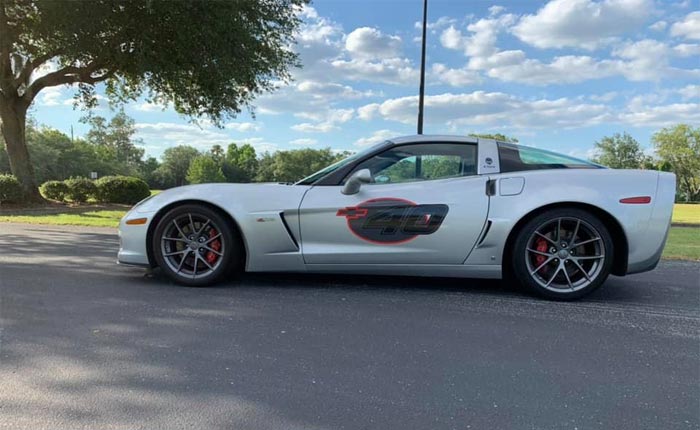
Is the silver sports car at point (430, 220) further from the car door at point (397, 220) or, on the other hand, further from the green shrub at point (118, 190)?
the green shrub at point (118, 190)

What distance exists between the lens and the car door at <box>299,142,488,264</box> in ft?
12.0

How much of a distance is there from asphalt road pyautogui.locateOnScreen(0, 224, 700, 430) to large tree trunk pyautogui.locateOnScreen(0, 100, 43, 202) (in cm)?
1498

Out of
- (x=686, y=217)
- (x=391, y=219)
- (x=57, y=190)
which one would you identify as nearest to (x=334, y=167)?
(x=391, y=219)

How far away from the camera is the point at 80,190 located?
62.9 ft

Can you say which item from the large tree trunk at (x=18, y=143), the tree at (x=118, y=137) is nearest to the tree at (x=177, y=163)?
the tree at (x=118, y=137)

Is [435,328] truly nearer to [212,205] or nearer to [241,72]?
[212,205]

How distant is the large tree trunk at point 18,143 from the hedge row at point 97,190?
89.1 inches

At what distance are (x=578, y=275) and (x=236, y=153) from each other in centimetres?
11342

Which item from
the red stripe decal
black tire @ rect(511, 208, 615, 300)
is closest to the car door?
black tire @ rect(511, 208, 615, 300)

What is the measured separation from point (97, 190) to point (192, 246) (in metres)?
18.5

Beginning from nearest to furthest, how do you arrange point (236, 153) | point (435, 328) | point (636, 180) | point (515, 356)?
point (515, 356)
point (435, 328)
point (636, 180)
point (236, 153)

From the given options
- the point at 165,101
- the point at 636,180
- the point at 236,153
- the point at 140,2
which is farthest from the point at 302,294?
the point at 236,153

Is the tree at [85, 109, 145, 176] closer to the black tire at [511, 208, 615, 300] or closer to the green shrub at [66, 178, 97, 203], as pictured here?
the green shrub at [66, 178, 97, 203]

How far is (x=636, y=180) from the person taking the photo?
361 cm
